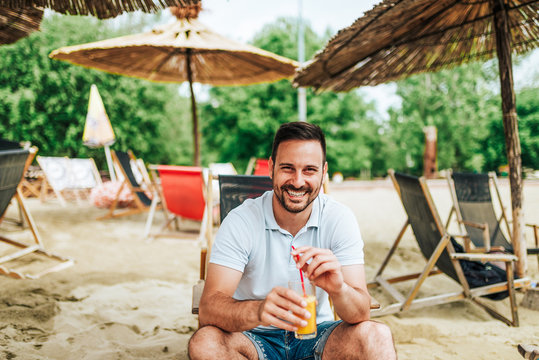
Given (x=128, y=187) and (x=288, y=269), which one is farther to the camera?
(x=128, y=187)

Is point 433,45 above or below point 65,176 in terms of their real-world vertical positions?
above

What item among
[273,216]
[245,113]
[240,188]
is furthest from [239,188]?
[245,113]

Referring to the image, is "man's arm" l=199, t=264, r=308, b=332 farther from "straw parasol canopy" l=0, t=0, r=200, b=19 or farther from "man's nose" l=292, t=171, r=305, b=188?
"straw parasol canopy" l=0, t=0, r=200, b=19

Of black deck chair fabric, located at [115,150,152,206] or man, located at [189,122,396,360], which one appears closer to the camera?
man, located at [189,122,396,360]

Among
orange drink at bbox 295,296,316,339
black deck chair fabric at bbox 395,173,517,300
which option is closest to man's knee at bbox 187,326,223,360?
orange drink at bbox 295,296,316,339

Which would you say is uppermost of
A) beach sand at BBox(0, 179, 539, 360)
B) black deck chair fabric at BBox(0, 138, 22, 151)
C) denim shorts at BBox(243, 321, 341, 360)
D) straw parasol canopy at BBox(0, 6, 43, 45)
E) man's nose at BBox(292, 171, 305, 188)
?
straw parasol canopy at BBox(0, 6, 43, 45)

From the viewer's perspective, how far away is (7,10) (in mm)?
3682

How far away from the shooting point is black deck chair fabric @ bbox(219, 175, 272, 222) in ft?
8.10

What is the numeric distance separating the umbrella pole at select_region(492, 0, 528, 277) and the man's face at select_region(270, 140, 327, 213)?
99.3 inches

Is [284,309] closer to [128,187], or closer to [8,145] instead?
[8,145]

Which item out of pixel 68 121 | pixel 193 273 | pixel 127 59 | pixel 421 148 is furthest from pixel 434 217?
pixel 421 148

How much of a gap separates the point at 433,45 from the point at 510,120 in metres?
1.38

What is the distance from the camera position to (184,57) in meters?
6.02

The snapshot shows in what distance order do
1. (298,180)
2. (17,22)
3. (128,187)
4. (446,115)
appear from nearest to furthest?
(298,180), (17,22), (128,187), (446,115)
